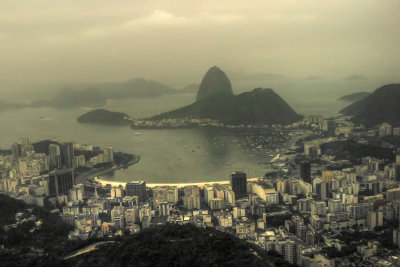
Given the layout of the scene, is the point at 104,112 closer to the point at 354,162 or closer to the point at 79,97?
the point at 79,97

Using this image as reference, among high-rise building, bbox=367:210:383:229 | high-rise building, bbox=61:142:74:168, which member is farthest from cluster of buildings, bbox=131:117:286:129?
high-rise building, bbox=367:210:383:229

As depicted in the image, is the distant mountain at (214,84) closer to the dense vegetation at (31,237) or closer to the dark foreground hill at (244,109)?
the dark foreground hill at (244,109)

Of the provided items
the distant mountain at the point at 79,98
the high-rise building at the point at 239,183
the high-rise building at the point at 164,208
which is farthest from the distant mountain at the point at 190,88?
the high-rise building at the point at 164,208

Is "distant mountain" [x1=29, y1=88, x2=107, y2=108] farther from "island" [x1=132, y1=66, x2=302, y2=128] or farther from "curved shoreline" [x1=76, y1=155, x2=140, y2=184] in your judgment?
"curved shoreline" [x1=76, y1=155, x2=140, y2=184]

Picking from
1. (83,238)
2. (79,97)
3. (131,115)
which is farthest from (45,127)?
(83,238)

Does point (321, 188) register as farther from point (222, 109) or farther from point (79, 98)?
point (79, 98)
